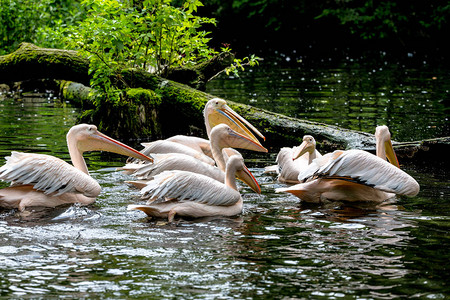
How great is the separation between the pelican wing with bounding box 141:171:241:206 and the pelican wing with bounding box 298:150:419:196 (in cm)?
104

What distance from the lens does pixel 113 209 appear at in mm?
6059

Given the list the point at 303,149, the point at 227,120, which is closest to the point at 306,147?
the point at 303,149

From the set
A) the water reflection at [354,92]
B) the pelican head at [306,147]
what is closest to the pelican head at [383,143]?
the pelican head at [306,147]

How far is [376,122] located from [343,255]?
23.3 feet

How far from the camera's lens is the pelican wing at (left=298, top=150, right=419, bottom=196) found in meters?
6.18

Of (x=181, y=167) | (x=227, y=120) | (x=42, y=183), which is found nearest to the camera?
(x=42, y=183)

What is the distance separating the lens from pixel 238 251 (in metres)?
4.77

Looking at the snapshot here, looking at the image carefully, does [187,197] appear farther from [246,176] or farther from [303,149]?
[303,149]

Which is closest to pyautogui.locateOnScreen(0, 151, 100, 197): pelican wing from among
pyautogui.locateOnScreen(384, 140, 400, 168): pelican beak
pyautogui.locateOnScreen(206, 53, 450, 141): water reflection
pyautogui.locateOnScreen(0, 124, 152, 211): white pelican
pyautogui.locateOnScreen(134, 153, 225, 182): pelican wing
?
pyautogui.locateOnScreen(0, 124, 152, 211): white pelican

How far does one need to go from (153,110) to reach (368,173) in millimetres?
4604

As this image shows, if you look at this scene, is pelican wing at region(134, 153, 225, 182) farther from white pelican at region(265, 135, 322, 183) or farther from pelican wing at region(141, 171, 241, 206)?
white pelican at region(265, 135, 322, 183)

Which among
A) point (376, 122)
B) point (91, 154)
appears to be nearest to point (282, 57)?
point (376, 122)

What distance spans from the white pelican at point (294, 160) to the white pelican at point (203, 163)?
610mm

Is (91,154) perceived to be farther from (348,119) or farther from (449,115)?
(449,115)
